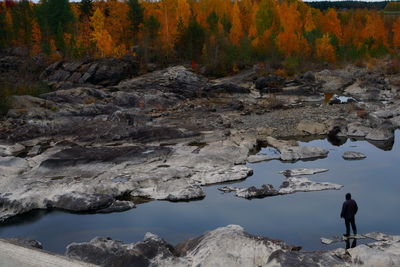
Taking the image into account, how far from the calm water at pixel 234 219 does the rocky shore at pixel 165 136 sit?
2.34 ft

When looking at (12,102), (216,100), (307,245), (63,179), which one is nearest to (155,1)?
(216,100)

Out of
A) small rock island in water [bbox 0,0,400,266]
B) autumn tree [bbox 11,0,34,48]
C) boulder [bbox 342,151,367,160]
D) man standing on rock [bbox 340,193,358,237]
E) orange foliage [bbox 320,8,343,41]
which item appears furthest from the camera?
orange foliage [bbox 320,8,343,41]

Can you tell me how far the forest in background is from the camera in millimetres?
77312

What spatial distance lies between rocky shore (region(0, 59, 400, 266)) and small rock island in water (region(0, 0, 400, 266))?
0.12 meters

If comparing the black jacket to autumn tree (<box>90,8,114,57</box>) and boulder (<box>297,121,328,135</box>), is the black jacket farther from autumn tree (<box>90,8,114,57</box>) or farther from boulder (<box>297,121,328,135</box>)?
autumn tree (<box>90,8,114,57</box>)

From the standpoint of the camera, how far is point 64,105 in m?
47.2

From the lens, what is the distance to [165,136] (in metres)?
34.7

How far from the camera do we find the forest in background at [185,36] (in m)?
77.3

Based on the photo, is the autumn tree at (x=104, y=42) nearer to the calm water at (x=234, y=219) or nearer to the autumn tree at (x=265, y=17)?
the autumn tree at (x=265, y=17)

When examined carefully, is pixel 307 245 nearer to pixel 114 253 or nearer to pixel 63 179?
pixel 114 253

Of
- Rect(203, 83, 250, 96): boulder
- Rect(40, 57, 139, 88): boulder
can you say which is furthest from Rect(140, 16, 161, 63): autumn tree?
Rect(203, 83, 250, 96): boulder

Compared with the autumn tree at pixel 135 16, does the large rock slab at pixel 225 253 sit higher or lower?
lower

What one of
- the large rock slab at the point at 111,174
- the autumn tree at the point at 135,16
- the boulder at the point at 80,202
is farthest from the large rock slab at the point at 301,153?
the autumn tree at the point at 135,16

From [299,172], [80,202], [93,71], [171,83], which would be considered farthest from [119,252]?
[93,71]
